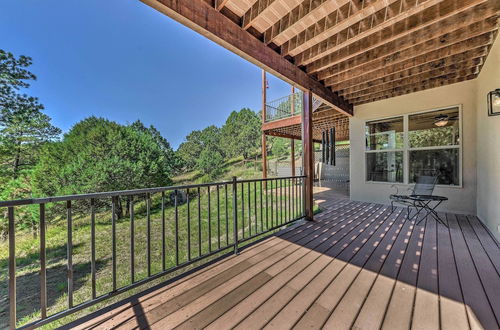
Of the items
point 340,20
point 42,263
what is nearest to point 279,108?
point 340,20

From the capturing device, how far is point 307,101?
12.2 ft

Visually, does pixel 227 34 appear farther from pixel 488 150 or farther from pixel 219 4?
pixel 488 150

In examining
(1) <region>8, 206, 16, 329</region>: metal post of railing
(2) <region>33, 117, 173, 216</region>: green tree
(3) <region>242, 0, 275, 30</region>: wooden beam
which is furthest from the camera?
(2) <region>33, 117, 173, 216</region>: green tree

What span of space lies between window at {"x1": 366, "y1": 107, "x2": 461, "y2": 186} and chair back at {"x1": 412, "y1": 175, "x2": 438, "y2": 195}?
15.8 inches

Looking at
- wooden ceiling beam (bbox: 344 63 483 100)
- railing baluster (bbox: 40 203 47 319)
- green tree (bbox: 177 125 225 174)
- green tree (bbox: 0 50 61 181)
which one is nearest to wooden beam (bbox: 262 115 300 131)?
wooden ceiling beam (bbox: 344 63 483 100)

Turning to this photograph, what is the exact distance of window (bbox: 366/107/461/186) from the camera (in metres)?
4.33

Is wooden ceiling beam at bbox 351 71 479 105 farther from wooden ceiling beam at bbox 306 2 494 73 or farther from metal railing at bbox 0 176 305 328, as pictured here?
metal railing at bbox 0 176 305 328

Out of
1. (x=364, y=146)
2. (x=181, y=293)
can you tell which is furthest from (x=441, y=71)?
(x=181, y=293)

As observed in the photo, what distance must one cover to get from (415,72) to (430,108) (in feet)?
4.46

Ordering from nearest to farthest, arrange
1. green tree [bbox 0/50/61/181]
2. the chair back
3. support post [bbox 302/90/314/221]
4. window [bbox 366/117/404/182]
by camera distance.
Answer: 1. support post [bbox 302/90/314/221]
2. the chair back
3. window [bbox 366/117/404/182]
4. green tree [bbox 0/50/61/181]

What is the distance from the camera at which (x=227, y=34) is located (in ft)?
7.18

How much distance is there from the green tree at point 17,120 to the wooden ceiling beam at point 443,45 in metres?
14.4

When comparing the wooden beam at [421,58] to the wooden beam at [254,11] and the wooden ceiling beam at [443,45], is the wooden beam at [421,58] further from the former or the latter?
the wooden beam at [254,11]

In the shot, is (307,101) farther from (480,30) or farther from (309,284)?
(309,284)
